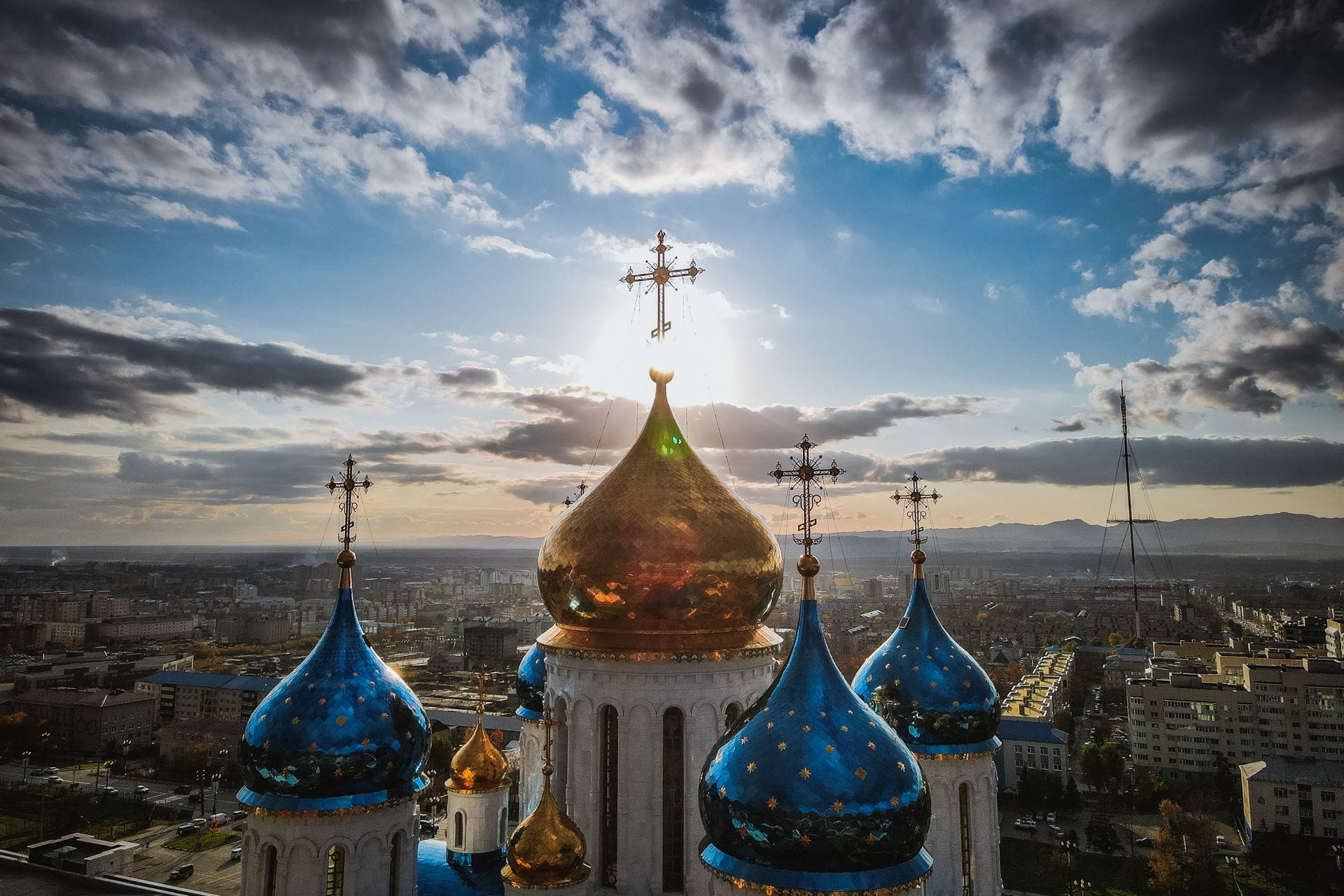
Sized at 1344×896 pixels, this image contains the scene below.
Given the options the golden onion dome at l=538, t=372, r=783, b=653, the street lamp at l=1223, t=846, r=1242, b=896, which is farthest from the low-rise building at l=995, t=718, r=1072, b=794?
the golden onion dome at l=538, t=372, r=783, b=653

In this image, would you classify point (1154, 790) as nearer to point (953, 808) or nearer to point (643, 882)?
point (953, 808)

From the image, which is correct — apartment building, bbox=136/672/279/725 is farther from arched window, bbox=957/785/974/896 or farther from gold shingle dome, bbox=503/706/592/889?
arched window, bbox=957/785/974/896

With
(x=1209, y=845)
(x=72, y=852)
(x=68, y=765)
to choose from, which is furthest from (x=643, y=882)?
(x=68, y=765)

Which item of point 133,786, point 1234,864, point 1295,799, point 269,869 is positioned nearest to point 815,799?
point 269,869

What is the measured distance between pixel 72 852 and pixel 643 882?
68.2 feet

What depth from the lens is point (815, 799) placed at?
703cm

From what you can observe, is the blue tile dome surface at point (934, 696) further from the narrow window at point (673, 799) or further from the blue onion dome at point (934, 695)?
the narrow window at point (673, 799)

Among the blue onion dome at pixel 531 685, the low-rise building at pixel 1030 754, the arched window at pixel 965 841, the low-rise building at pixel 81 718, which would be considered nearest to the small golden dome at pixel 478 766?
the blue onion dome at pixel 531 685

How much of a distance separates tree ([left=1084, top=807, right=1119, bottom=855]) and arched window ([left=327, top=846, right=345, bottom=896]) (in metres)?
29.1

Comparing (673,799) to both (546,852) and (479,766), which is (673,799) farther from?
(479,766)

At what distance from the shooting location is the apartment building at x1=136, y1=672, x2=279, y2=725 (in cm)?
4597

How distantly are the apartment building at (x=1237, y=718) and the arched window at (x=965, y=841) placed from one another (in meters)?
32.1

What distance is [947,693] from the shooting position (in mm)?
11477

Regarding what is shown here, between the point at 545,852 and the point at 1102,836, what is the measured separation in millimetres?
28740
